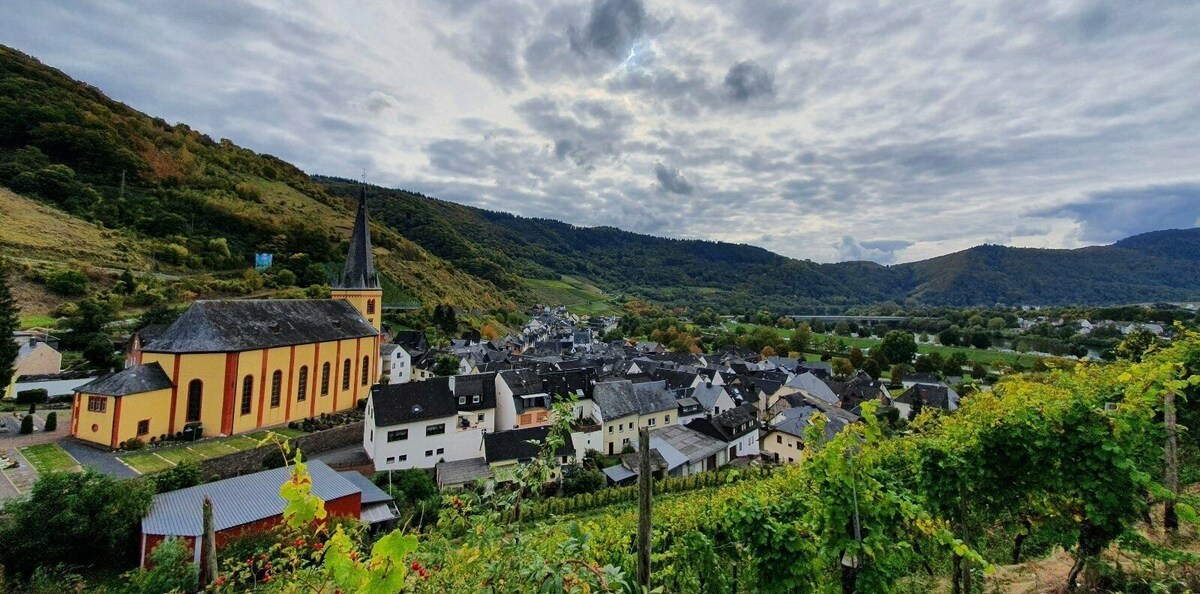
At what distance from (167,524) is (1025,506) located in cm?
2190

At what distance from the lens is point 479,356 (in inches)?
2319

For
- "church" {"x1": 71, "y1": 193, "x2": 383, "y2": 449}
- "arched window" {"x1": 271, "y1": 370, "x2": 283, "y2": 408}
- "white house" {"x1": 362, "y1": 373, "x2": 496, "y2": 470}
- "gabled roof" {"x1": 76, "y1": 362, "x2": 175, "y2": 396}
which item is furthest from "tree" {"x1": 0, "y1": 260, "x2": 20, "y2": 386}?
"white house" {"x1": 362, "y1": 373, "x2": 496, "y2": 470}

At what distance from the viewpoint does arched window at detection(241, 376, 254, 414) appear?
29.3 m

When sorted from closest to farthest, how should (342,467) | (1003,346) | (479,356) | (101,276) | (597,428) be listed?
(342,467)
(597,428)
(101,276)
(479,356)
(1003,346)

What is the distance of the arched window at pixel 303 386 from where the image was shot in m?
33.4

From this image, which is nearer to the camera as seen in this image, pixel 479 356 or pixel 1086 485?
pixel 1086 485

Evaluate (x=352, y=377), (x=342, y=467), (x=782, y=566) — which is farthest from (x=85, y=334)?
(x=782, y=566)

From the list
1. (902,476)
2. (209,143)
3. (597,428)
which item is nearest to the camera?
(902,476)

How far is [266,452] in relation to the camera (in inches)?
1021

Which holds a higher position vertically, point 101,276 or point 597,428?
point 101,276

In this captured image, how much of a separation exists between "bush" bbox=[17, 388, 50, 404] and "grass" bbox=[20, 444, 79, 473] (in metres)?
10.2

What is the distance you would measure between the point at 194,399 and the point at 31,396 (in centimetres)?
1091

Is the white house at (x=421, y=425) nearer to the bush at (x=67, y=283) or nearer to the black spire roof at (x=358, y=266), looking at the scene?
the black spire roof at (x=358, y=266)

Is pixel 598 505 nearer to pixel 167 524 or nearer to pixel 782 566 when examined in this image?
pixel 167 524
